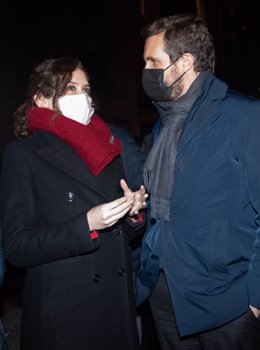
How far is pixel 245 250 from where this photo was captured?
185 cm

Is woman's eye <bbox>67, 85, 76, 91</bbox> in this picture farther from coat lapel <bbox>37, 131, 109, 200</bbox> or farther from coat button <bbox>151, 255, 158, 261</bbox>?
coat button <bbox>151, 255, 158, 261</bbox>

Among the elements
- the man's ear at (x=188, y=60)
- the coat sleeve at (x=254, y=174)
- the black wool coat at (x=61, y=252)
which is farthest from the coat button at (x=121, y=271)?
the man's ear at (x=188, y=60)

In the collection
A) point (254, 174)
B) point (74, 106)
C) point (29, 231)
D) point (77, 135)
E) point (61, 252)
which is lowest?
point (61, 252)

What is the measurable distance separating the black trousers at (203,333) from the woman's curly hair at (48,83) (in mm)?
1131

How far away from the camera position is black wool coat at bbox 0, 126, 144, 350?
5.96ft

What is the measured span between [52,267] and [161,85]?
3.64 ft

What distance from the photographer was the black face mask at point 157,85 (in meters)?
2.11

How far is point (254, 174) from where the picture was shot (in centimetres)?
175

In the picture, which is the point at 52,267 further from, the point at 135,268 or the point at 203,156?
the point at 203,156

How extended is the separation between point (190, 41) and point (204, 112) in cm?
46

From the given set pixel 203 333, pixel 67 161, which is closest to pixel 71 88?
pixel 67 161

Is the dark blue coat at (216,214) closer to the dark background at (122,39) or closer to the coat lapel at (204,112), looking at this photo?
the coat lapel at (204,112)

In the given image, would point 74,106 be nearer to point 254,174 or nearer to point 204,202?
point 204,202

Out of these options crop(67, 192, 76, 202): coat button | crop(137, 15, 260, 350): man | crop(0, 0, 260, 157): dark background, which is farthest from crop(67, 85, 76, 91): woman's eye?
crop(0, 0, 260, 157): dark background
